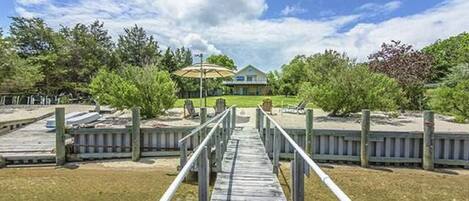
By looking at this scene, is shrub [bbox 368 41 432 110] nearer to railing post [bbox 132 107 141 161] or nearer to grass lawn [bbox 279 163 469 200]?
grass lawn [bbox 279 163 469 200]

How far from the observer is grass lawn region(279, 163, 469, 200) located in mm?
7473

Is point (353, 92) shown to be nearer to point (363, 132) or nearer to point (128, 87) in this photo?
point (363, 132)

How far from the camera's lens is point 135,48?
3972 centimetres

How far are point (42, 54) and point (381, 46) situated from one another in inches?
1064

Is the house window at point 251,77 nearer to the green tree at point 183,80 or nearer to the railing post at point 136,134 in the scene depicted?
the green tree at point 183,80

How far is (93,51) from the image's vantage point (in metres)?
33.8

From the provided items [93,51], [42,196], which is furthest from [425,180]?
[93,51]

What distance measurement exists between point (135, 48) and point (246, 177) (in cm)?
3596

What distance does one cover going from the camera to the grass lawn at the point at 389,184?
747 cm

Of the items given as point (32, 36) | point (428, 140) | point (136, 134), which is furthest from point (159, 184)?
point (32, 36)

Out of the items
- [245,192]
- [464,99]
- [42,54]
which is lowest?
[245,192]

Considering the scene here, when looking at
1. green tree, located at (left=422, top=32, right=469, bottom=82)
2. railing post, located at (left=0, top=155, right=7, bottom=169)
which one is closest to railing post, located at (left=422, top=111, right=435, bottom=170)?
railing post, located at (left=0, top=155, right=7, bottom=169)

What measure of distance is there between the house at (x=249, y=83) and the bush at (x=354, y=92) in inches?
1681

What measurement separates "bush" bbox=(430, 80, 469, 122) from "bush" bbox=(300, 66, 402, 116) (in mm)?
2861
